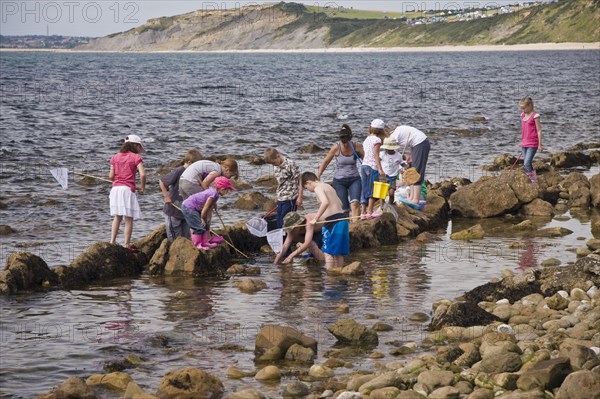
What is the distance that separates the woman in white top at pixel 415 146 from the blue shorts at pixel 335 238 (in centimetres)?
390

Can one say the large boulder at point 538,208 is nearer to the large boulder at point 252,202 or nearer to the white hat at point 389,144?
the white hat at point 389,144

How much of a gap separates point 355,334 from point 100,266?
5.18 metres

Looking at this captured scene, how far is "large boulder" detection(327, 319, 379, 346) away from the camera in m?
10.3

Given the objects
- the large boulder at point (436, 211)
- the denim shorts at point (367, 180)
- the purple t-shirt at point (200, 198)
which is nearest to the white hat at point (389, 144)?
the denim shorts at point (367, 180)

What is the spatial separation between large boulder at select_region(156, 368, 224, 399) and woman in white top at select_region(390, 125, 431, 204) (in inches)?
380

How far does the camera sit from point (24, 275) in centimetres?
1305

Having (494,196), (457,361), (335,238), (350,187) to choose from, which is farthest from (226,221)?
(457,361)

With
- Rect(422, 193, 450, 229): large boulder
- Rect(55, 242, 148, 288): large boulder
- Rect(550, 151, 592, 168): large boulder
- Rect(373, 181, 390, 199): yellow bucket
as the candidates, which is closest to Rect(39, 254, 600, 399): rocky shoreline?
Rect(55, 242, 148, 288): large boulder

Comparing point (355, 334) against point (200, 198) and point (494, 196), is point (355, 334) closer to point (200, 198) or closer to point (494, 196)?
point (200, 198)

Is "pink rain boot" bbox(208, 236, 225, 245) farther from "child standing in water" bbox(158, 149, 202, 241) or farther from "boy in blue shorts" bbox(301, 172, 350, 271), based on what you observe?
"boy in blue shorts" bbox(301, 172, 350, 271)

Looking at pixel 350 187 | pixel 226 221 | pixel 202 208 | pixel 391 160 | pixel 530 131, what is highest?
pixel 530 131

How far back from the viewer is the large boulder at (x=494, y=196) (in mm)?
18531

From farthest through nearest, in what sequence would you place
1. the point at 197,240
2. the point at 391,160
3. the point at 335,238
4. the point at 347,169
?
A: the point at 391,160, the point at 347,169, the point at 197,240, the point at 335,238

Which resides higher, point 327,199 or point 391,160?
point 391,160
